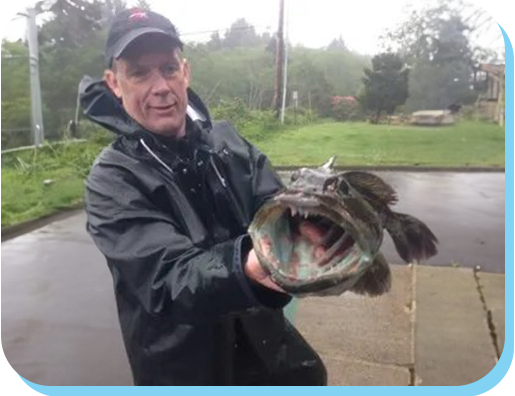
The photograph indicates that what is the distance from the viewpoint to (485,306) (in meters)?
2.85

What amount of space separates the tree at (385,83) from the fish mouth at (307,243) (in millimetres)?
535

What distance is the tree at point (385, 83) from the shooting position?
1.58m

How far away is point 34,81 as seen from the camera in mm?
1588

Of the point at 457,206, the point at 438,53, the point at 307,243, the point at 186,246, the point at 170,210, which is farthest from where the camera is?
the point at 457,206

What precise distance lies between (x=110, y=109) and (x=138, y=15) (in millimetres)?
206

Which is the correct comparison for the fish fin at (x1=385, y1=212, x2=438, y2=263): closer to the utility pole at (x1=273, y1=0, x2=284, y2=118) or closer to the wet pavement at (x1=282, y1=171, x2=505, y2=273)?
the wet pavement at (x1=282, y1=171, x2=505, y2=273)

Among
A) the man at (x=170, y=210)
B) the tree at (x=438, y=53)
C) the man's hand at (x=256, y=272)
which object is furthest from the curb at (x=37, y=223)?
the tree at (x=438, y=53)

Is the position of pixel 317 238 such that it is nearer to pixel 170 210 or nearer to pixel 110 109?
pixel 170 210

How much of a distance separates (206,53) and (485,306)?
72.6 inches

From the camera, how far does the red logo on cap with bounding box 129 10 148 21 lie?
4.70 feet

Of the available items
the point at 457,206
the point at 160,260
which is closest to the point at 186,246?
the point at 160,260

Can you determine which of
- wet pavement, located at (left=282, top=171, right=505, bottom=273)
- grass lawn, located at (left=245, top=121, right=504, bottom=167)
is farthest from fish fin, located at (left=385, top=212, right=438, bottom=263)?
grass lawn, located at (left=245, top=121, right=504, bottom=167)

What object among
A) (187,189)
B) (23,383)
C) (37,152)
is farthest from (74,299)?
→ (187,189)

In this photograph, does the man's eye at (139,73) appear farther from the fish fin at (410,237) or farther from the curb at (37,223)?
the fish fin at (410,237)
